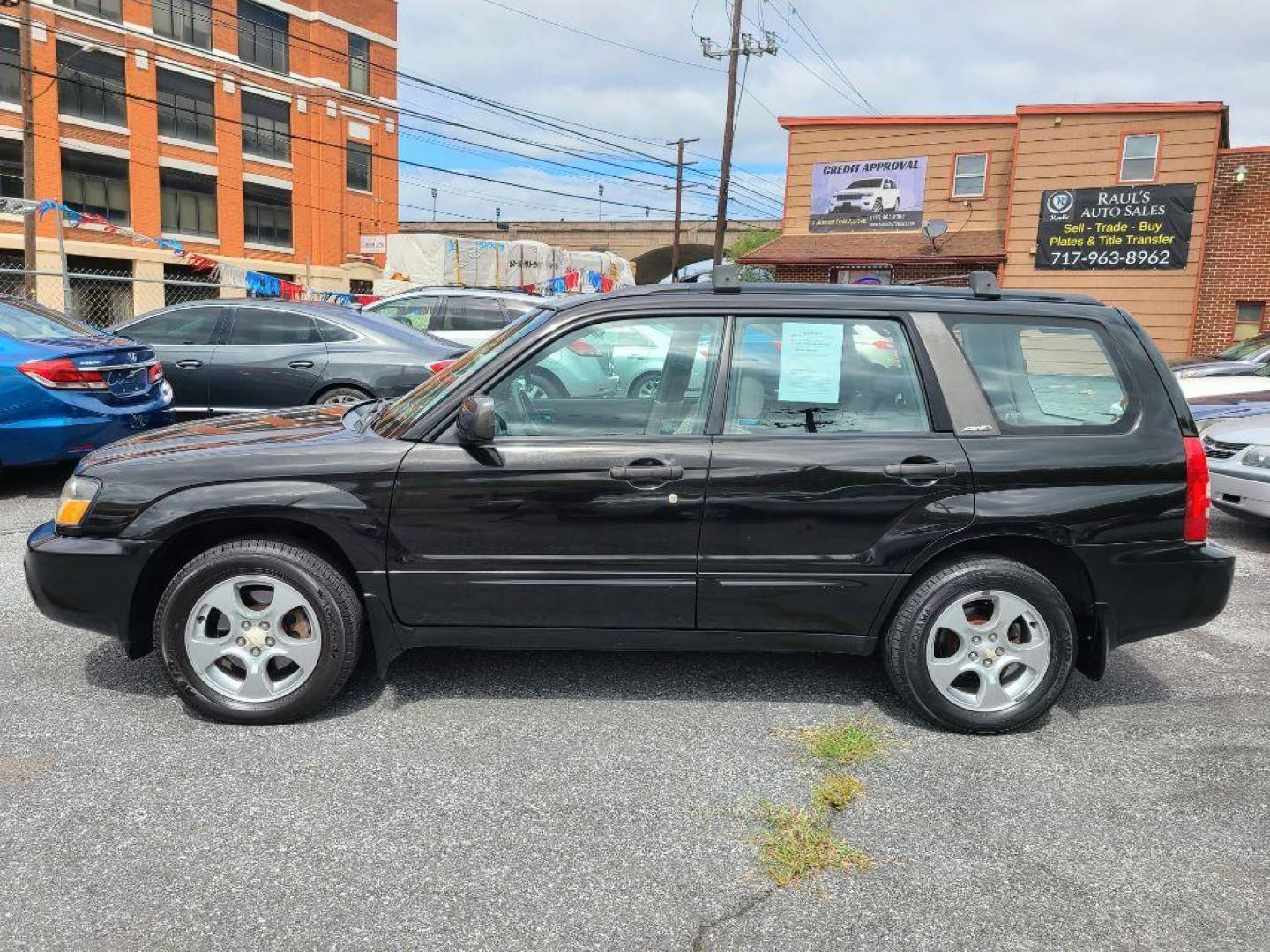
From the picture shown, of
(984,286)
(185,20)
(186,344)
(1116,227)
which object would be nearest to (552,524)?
(984,286)

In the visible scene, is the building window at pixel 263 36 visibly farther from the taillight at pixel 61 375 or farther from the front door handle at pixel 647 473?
the front door handle at pixel 647 473

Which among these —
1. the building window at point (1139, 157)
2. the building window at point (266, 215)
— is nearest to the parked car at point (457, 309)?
the building window at point (1139, 157)

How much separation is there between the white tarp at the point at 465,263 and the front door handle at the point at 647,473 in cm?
2265

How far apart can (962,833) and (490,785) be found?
1.55 m

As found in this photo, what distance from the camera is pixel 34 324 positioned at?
7395 millimetres

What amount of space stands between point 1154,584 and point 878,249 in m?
18.2

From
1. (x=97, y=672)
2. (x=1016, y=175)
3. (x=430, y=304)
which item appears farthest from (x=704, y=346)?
(x=1016, y=175)

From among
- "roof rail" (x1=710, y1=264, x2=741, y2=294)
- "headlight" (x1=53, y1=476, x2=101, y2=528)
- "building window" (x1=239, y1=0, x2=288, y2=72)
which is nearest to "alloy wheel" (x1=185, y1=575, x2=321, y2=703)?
"headlight" (x1=53, y1=476, x2=101, y2=528)

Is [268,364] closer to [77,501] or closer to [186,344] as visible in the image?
[186,344]

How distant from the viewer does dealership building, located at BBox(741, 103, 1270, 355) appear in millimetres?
18297

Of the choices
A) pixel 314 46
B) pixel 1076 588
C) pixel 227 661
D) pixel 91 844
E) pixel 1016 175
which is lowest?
pixel 91 844

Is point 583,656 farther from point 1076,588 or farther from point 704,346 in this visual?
point 1076,588

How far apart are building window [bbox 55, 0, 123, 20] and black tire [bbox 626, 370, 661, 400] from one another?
38621 millimetres

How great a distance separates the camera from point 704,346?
145 inches
